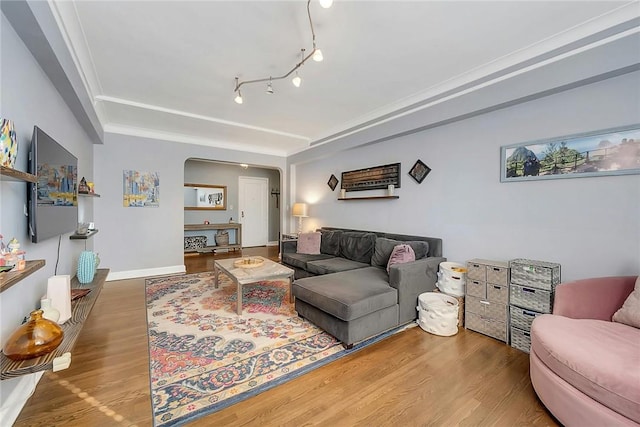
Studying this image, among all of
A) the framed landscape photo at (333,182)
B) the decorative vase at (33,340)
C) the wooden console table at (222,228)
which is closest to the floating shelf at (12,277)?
the decorative vase at (33,340)

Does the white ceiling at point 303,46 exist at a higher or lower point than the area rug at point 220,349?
higher

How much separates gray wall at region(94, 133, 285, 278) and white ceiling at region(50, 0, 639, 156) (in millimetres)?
929

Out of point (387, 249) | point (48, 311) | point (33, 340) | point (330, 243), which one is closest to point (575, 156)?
point (387, 249)

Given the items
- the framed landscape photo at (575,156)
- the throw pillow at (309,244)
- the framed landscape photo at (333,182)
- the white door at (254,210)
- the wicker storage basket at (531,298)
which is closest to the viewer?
the framed landscape photo at (575,156)

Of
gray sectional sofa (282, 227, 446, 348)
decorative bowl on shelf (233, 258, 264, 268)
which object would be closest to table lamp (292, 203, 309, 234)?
gray sectional sofa (282, 227, 446, 348)

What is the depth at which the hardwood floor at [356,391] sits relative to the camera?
5.22ft

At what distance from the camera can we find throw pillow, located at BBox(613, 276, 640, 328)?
173cm

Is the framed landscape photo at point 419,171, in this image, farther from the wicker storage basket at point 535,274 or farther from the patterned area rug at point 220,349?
the patterned area rug at point 220,349

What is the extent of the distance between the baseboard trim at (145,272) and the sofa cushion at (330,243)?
276 centimetres

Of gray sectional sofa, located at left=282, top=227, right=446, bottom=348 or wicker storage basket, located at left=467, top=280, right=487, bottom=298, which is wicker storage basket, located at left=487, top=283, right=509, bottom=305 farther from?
gray sectional sofa, located at left=282, top=227, right=446, bottom=348

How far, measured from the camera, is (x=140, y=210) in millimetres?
4699

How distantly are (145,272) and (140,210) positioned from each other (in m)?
1.12

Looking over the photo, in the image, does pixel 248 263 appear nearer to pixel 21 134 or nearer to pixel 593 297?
pixel 21 134

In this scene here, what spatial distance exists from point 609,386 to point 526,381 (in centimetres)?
75
